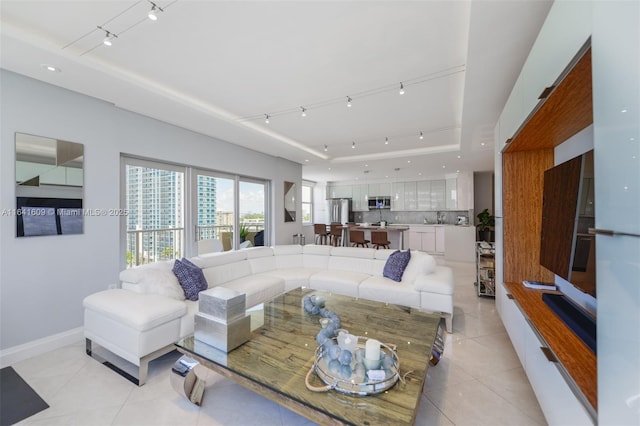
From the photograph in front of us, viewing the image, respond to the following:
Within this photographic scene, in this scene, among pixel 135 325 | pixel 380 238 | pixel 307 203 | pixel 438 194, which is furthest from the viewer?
pixel 307 203

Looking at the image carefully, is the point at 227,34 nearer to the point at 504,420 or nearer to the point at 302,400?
the point at 302,400

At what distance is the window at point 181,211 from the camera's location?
3.71 metres

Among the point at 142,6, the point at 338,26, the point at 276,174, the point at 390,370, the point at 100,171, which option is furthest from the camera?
the point at 276,174

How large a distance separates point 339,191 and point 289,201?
14.3 ft

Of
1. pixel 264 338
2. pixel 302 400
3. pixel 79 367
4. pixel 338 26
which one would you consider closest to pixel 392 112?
pixel 338 26

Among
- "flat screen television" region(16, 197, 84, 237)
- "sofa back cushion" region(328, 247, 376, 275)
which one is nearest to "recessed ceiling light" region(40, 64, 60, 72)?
"flat screen television" region(16, 197, 84, 237)

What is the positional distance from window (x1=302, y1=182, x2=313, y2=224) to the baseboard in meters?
7.88

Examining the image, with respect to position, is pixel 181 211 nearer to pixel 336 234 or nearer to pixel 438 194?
pixel 336 234

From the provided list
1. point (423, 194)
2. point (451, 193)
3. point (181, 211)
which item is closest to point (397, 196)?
point (423, 194)

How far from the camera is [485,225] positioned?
7207 mm

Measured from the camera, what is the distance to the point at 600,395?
0.92m

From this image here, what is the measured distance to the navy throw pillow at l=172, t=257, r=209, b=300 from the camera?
110 inches

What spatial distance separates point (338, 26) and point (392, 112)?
2.01 metres

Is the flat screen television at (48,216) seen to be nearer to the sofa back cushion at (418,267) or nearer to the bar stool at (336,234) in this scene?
the sofa back cushion at (418,267)
